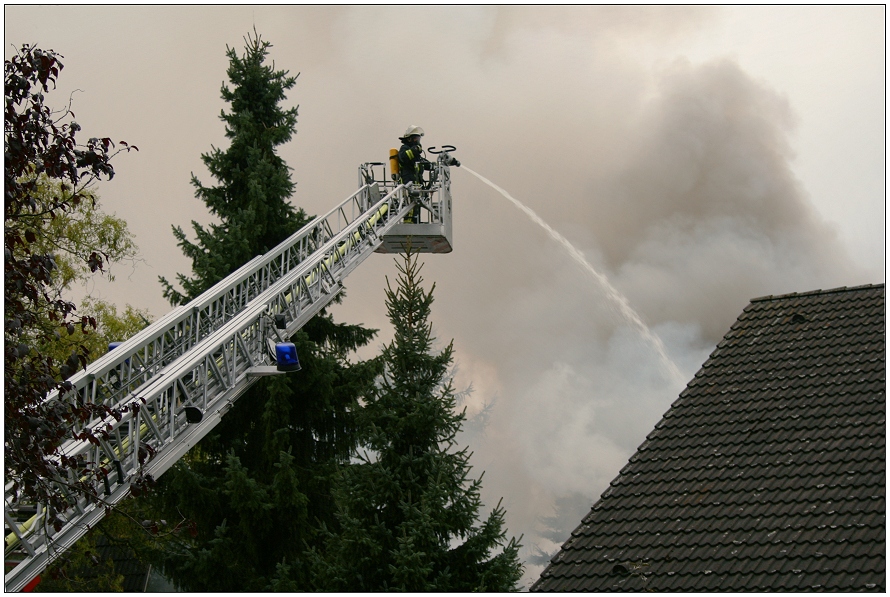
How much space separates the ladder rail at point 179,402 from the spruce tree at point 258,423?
2695 mm

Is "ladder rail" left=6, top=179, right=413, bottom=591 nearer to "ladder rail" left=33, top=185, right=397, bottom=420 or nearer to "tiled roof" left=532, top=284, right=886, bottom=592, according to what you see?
"ladder rail" left=33, top=185, right=397, bottom=420

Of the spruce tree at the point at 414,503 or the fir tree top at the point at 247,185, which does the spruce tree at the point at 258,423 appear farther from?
the spruce tree at the point at 414,503

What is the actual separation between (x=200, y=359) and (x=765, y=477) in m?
6.33

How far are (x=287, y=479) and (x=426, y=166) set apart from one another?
6.28 meters

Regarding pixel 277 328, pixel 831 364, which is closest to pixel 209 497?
pixel 277 328

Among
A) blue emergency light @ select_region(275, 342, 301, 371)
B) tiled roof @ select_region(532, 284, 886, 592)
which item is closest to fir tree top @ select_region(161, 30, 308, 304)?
blue emergency light @ select_region(275, 342, 301, 371)

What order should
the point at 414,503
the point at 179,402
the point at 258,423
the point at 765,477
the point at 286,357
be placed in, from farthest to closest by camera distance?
1. the point at 258,423
2. the point at 286,357
3. the point at 179,402
4. the point at 765,477
5. the point at 414,503

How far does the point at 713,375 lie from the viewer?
13.4 metres

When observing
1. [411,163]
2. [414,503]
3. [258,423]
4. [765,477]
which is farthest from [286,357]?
[411,163]

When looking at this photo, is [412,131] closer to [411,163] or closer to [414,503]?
[411,163]

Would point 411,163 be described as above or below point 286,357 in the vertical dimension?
above

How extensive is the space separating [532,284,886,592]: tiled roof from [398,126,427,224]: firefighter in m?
7.23

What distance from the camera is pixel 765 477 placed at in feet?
37.8

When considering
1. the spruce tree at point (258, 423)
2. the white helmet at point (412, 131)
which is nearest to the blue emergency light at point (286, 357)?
the spruce tree at point (258, 423)
